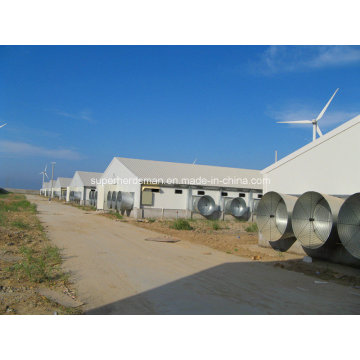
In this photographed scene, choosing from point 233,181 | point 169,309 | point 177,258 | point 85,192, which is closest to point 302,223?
point 177,258

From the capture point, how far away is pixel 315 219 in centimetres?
1102

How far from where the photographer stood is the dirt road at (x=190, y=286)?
5910mm

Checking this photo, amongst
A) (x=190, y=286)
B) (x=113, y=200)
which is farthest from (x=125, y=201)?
(x=190, y=286)

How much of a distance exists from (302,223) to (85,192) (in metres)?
40.2

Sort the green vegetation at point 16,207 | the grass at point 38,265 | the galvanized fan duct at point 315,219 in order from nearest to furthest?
the grass at point 38,265, the galvanized fan duct at point 315,219, the green vegetation at point 16,207

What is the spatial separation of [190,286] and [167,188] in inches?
778

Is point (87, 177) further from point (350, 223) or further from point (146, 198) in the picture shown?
point (350, 223)

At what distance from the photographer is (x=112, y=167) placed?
3384 cm

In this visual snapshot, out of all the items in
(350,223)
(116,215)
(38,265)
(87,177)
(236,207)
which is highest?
(87,177)

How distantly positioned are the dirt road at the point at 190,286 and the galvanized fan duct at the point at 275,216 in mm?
2078

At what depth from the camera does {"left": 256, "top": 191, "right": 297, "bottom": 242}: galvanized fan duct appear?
1219 centimetres

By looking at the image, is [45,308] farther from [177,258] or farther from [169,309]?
[177,258]

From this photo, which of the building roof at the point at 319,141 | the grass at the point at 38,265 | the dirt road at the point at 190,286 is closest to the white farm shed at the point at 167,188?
the building roof at the point at 319,141

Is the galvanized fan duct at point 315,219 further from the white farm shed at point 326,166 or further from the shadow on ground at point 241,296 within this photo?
the shadow on ground at point 241,296
